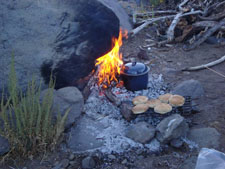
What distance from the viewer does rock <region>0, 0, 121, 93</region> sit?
379cm

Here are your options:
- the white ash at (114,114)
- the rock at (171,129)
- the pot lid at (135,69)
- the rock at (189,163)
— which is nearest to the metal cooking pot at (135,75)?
the pot lid at (135,69)

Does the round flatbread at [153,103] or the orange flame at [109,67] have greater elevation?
the orange flame at [109,67]

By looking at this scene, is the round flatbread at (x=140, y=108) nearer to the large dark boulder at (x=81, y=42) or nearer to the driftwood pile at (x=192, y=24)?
the large dark boulder at (x=81, y=42)

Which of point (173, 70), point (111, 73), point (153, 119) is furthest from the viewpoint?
point (173, 70)

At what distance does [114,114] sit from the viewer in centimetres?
399

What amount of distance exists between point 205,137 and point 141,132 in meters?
0.84

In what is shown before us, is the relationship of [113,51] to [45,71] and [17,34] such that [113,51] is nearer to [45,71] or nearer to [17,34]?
[45,71]

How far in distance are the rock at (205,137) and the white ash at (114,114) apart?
0.52 meters

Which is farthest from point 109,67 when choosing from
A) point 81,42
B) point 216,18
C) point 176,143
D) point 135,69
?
point 216,18

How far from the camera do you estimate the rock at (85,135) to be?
11.0 feet

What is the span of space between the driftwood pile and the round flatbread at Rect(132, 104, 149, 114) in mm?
3490

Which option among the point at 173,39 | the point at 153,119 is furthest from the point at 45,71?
the point at 173,39

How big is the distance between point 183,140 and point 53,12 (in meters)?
2.74

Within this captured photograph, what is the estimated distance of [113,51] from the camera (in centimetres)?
484
